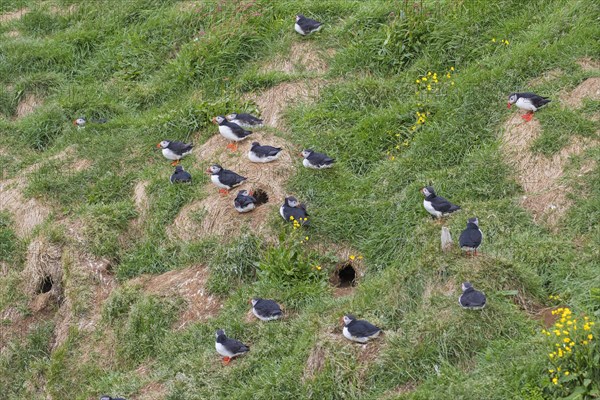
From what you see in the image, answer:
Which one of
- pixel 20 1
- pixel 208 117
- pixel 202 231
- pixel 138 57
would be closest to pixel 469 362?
pixel 202 231

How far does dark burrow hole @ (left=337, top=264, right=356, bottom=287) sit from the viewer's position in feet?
45.1

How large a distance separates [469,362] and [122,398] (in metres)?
4.15

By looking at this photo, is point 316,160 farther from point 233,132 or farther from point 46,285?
point 46,285

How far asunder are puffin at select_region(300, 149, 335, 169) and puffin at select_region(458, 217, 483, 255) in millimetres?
3001

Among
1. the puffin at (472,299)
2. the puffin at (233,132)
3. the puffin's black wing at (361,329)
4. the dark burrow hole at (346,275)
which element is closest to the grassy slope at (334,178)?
the puffin at (472,299)

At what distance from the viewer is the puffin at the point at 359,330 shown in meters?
11.2

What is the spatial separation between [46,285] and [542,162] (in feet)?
23.1

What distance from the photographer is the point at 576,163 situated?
1337cm

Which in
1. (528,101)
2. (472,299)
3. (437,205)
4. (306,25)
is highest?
(472,299)

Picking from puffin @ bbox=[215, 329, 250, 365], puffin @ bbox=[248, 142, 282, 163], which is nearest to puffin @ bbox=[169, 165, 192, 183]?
puffin @ bbox=[248, 142, 282, 163]

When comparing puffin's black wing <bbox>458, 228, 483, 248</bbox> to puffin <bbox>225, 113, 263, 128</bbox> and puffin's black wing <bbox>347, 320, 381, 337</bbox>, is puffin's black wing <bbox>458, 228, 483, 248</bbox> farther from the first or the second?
puffin <bbox>225, 113, 263, 128</bbox>

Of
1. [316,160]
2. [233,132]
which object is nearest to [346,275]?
[316,160]

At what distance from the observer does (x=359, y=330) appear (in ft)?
36.9

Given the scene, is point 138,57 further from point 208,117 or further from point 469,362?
point 469,362
